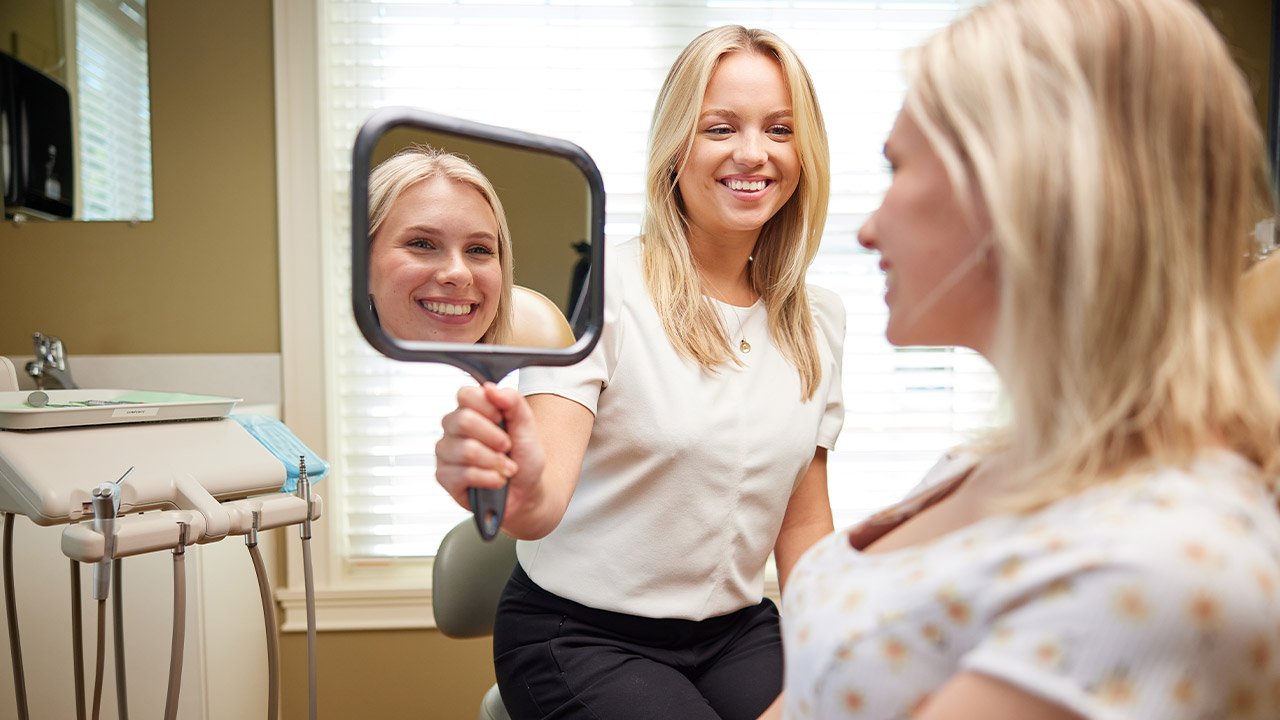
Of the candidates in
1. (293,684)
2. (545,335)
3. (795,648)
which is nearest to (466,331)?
(545,335)

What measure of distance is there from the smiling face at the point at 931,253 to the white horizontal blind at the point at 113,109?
201 cm

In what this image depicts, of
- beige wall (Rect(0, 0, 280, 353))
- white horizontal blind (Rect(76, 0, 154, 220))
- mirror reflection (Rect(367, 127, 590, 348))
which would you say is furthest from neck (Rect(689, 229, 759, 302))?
white horizontal blind (Rect(76, 0, 154, 220))

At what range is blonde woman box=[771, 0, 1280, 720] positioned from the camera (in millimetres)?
434

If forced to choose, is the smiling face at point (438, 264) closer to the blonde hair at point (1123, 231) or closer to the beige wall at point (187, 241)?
the blonde hair at point (1123, 231)

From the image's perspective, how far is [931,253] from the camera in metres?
0.61

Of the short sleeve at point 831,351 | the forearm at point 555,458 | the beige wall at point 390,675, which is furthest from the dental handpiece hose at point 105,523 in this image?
the beige wall at point 390,675

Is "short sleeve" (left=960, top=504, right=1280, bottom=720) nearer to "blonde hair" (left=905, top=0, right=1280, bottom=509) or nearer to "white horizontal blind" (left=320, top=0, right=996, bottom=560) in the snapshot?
"blonde hair" (left=905, top=0, right=1280, bottom=509)

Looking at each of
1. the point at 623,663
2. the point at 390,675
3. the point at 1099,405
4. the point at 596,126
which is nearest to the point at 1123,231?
the point at 1099,405

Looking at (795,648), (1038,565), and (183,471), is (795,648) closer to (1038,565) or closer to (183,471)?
(1038,565)

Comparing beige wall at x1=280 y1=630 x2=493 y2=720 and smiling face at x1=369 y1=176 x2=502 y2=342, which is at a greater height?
smiling face at x1=369 y1=176 x2=502 y2=342

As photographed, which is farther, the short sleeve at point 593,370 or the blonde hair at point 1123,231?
the short sleeve at point 593,370

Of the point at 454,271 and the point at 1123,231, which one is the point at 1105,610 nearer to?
the point at 1123,231

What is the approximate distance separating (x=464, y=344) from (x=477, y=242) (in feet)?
0.41

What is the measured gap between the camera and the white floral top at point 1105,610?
0.43 meters
